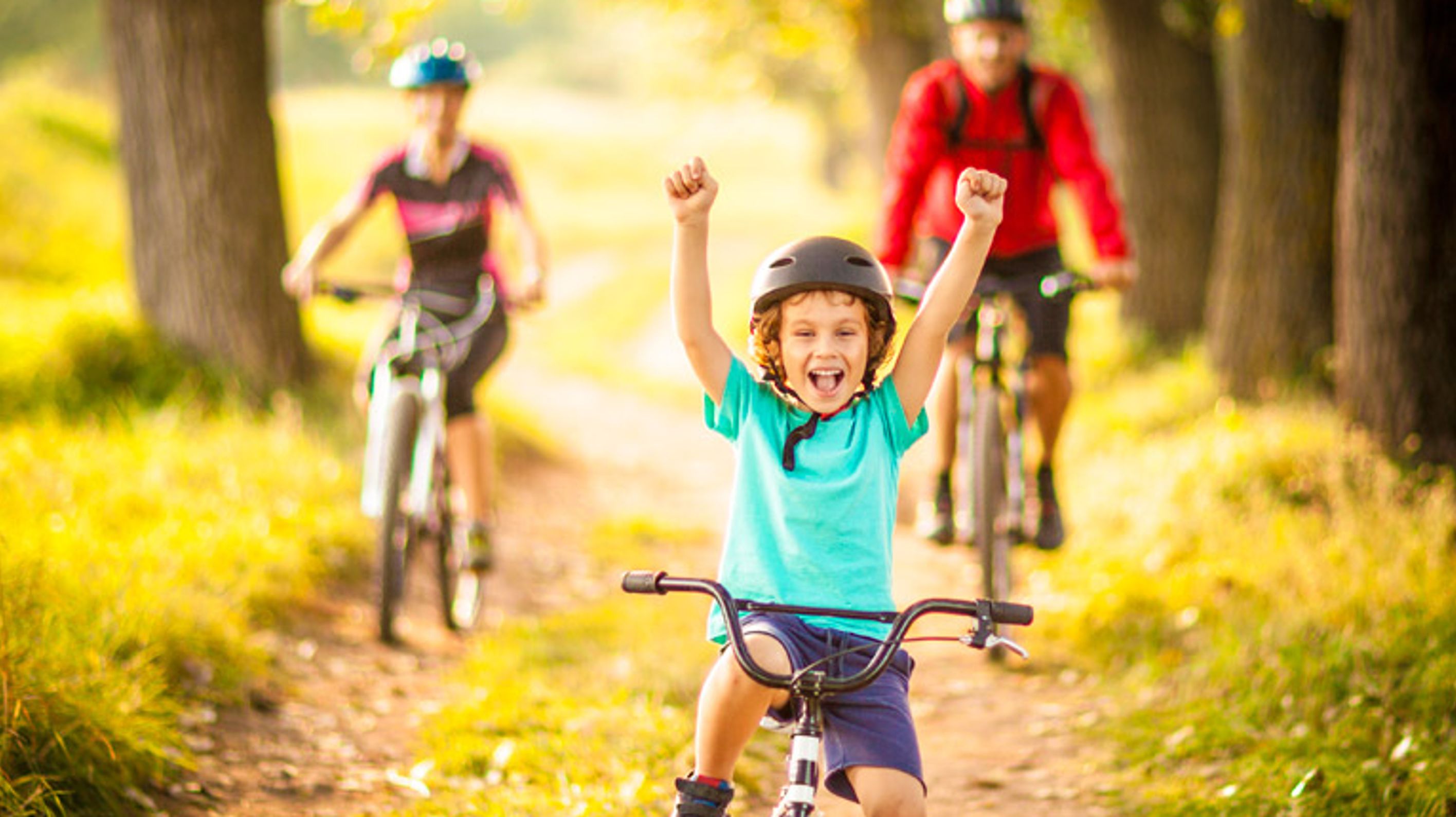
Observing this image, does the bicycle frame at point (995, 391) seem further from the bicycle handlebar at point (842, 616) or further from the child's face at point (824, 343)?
the bicycle handlebar at point (842, 616)

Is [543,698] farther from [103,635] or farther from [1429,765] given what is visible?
[1429,765]

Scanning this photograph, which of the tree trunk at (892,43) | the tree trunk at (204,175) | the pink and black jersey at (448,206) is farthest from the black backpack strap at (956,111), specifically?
the tree trunk at (892,43)

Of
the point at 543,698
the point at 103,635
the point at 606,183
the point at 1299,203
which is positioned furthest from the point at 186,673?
the point at 606,183

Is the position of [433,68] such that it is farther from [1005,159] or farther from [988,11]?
[1005,159]

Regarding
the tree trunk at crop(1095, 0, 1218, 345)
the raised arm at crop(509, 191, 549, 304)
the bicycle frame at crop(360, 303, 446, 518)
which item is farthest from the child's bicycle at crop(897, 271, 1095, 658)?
the tree trunk at crop(1095, 0, 1218, 345)

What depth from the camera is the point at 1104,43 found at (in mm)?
10836

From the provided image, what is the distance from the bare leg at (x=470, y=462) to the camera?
645 centimetres

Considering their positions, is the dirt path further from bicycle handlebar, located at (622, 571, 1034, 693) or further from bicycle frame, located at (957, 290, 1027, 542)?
bicycle handlebar, located at (622, 571, 1034, 693)

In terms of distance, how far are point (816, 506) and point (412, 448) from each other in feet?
10.8

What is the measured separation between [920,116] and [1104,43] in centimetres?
558

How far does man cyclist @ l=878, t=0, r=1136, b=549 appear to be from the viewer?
5812mm

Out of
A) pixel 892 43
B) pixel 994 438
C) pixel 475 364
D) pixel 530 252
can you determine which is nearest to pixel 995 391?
pixel 994 438

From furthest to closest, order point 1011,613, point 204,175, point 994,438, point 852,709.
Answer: point 204,175 → point 994,438 → point 852,709 → point 1011,613

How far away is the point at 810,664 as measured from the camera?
3.03m
